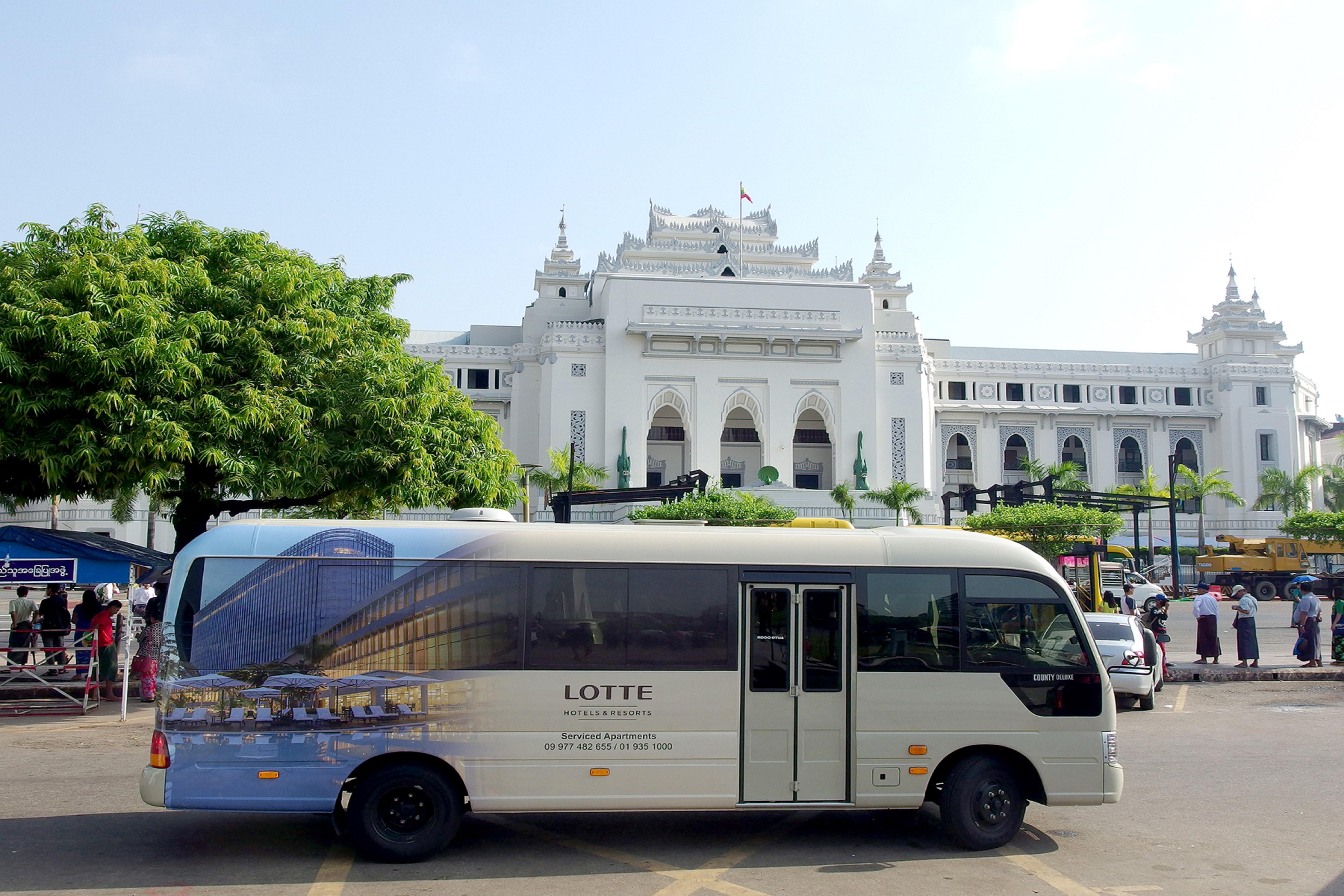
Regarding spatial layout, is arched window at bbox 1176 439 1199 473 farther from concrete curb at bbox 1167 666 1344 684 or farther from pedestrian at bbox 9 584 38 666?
pedestrian at bbox 9 584 38 666

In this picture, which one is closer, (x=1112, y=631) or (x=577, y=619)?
(x=577, y=619)

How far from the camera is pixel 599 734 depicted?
6.21 metres

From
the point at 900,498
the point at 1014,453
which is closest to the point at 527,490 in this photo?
the point at 900,498

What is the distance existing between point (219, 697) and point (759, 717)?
3310 millimetres

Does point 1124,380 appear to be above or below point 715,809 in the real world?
above

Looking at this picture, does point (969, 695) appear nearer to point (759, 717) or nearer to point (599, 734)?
point (759, 717)

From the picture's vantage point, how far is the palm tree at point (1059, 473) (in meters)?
43.7

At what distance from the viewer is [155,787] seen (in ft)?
19.6

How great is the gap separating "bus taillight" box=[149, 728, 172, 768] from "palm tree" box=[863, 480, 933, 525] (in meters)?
33.4

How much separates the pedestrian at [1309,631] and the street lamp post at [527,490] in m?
12.3

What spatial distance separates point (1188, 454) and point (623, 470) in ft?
100

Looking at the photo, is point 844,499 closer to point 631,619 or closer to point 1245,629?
point 1245,629

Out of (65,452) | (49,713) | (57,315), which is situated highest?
(57,315)

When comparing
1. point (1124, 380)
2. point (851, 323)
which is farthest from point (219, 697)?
point (1124, 380)
